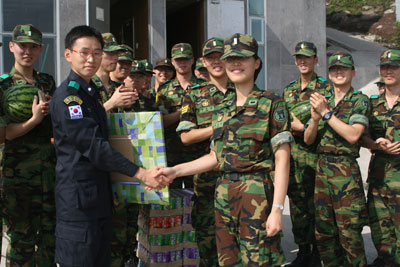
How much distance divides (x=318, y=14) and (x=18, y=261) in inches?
413

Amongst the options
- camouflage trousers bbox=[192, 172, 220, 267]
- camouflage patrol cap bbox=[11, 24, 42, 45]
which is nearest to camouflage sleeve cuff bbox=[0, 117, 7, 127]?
camouflage patrol cap bbox=[11, 24, 42, 45]

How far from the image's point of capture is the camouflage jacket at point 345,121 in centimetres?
418

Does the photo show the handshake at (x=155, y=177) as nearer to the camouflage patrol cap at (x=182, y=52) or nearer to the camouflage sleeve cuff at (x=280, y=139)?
the camouflage sleeve cuff at (x=280, y=139)

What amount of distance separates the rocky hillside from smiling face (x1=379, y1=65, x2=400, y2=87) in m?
19.8

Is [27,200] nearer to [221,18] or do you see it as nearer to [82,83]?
[82,83]

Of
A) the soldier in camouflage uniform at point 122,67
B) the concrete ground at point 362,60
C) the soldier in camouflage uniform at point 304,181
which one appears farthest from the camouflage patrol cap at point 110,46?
the concrete ground at point 362,60

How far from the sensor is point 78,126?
2713 mm

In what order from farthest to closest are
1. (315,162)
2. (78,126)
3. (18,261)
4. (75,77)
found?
(315,162) < (18,261) < (75,77) < (78,126)

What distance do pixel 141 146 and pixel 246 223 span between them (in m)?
0.91

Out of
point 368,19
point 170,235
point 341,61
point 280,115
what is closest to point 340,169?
point 341,61

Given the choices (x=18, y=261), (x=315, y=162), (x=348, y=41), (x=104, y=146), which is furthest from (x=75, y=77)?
(x=348, y=41)

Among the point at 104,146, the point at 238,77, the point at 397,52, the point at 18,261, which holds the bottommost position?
the point at 18,261

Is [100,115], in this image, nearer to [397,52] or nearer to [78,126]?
[78,126]

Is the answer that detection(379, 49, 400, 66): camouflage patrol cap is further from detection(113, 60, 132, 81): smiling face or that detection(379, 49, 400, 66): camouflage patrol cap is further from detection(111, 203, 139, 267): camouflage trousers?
detection(111, 203, 139, 267): camouflage trousers
